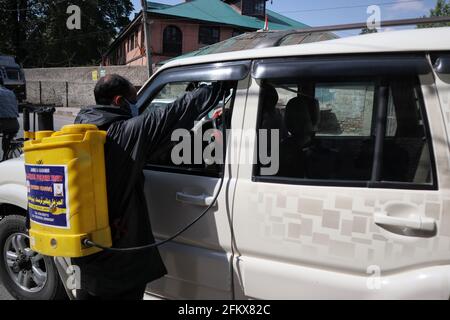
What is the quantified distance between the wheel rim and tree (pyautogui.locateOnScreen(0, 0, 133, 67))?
44445 millimetres

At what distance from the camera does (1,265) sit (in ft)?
10.4

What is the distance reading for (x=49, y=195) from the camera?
2027 millimetres

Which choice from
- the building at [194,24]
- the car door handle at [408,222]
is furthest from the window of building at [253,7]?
the car door handle at [408,222]

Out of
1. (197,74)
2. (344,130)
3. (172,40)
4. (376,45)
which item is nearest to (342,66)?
(376,45)

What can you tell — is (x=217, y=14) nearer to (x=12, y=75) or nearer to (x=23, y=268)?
(x=12, y=75)

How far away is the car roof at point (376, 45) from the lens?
178 centimetres

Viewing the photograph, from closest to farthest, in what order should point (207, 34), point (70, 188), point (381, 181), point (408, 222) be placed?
point (408, 222), point (381, 181), point (70, 188), point (207, 34)

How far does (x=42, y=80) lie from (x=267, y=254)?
35.3 m

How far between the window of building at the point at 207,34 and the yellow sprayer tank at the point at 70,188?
32302 mm

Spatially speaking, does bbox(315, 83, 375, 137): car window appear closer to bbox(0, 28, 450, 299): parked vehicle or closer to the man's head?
bbox(0, 28, 450, 299): parked vehicle

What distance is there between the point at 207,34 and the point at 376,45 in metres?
32.6

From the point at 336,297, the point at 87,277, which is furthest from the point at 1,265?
the point at 336,297

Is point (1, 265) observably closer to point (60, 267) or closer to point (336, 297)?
point (60, 267)

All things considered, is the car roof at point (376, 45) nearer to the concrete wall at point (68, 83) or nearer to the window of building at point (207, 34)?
the concrete wall at point (68, 83)
